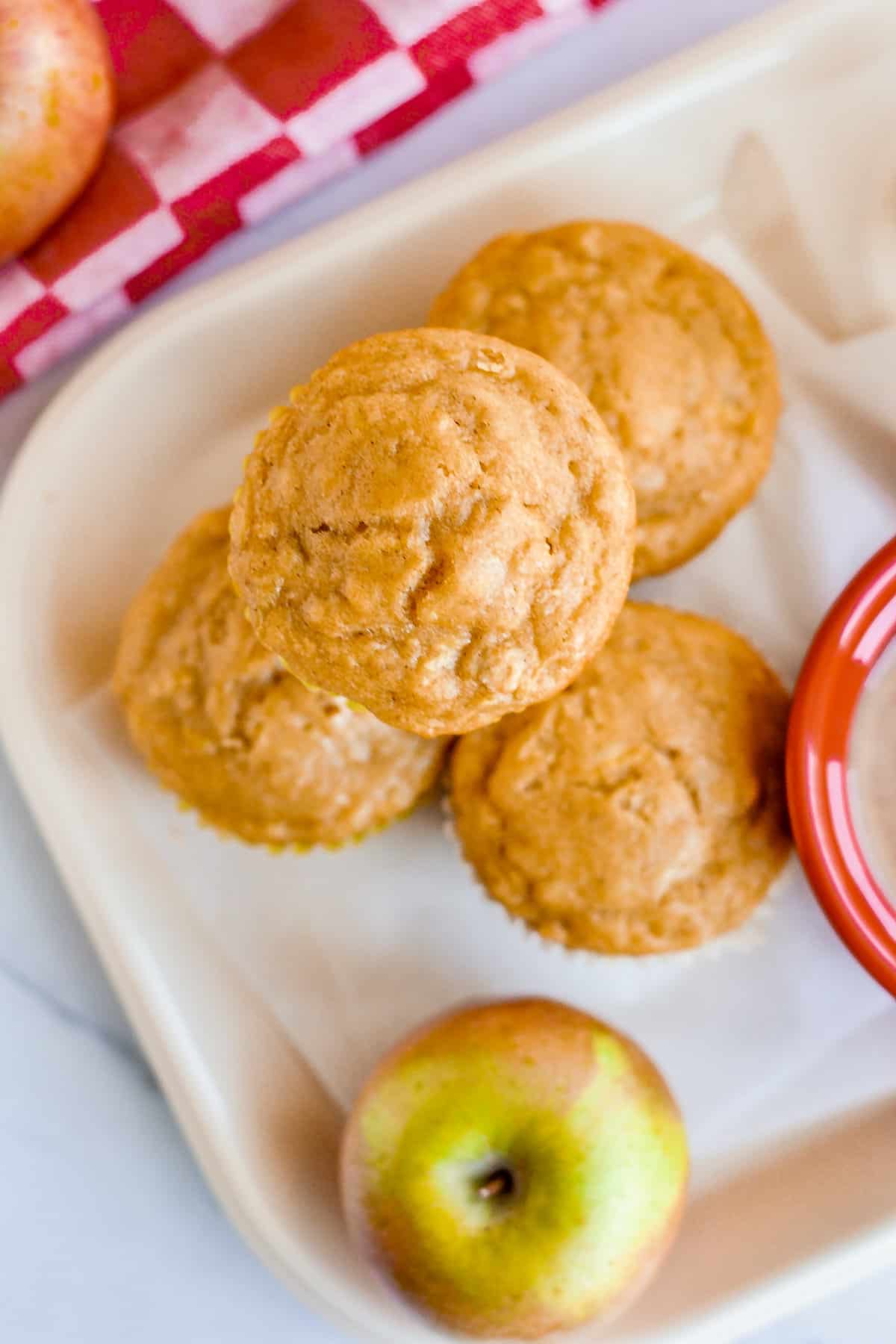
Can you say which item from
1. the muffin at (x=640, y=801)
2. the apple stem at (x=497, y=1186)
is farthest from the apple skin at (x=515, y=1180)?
the muffin at (x=640, y=801)

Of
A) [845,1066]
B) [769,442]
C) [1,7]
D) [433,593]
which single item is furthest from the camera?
[845,1066]

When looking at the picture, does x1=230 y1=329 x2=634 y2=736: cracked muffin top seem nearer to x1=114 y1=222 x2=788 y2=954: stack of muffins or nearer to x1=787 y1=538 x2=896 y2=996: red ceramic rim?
x1=114 y1=222 x2=788 y2=954: stack of muffins

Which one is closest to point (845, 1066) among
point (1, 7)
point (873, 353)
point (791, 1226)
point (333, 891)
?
point (791, 1226)

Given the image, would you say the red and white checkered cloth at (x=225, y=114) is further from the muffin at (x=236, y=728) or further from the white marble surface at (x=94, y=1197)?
the muffin at (x=236, y=728)

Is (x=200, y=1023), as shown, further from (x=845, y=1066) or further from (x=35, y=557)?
(x=845, y=1066)

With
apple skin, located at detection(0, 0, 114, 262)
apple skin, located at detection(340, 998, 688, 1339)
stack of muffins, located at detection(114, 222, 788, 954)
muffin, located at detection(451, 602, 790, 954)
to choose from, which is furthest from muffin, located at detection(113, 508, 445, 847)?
apple skin, located at detection(0, 0, 114, 262)

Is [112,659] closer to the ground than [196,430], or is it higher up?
closer to the ground

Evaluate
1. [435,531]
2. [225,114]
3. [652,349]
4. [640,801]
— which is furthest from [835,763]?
[225,114]
